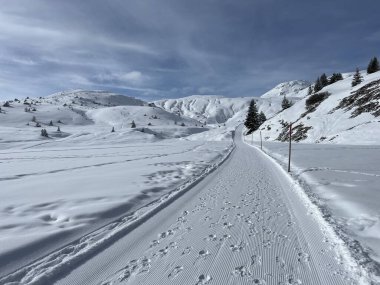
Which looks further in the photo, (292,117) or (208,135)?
(208,135)

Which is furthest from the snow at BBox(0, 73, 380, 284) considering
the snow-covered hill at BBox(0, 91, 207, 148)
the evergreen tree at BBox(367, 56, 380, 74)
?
the evergreen tree at BBox(367, 56, 380, 74)

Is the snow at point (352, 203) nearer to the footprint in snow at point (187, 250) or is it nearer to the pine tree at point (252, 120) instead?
the footprint in snow at point (187, 250)

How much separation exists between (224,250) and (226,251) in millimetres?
60

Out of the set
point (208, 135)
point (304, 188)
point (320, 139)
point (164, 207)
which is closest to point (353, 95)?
point (320, 139)

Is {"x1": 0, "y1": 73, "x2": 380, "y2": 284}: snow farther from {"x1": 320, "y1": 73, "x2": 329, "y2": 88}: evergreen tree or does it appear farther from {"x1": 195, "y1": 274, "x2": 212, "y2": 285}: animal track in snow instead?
{"x1": 320, "y1": 73, "x2": 329, "y2": 88}: evergreen tree

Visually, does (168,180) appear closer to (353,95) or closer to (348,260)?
(348,260)

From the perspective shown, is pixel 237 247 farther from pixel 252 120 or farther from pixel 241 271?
pixel 252 120

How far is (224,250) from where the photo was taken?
555 centimetres

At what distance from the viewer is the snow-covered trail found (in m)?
4.59

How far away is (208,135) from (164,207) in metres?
88.7

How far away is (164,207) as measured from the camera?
8.89 m

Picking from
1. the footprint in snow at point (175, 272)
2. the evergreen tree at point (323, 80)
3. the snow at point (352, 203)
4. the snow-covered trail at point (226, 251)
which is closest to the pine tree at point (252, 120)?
the evergreen tree at point (323, 80)

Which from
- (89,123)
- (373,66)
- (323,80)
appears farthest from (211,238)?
(89,123)

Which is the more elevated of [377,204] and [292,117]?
[292,117]
